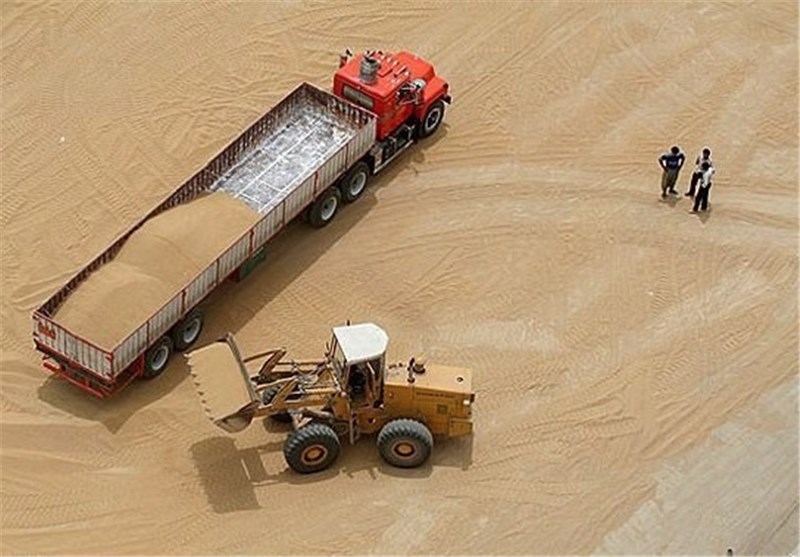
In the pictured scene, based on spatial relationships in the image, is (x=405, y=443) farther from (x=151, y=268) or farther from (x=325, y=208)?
(x=325, y=208)

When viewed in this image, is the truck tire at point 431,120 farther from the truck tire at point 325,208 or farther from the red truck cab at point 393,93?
the truck tire at point 325,208

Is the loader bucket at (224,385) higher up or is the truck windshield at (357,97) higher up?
the truck windshield at (357,97)

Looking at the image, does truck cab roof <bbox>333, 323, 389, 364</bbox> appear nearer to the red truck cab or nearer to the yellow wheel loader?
the yellow wheel loader

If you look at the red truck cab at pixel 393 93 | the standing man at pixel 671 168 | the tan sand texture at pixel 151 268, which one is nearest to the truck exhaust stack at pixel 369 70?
the red truck cab at pixel 393 93

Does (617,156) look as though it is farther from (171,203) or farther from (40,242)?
(40,242)

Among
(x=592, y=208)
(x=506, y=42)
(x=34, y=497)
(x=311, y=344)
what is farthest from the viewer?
(x=506, y=42)

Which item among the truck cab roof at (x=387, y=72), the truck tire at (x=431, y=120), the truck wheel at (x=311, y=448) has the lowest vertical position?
the truck wheel at (x=311, y=448)

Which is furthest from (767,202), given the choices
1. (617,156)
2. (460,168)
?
(460,168)

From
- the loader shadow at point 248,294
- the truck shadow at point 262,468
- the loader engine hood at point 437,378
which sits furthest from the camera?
the loader shadow at point 248,294
